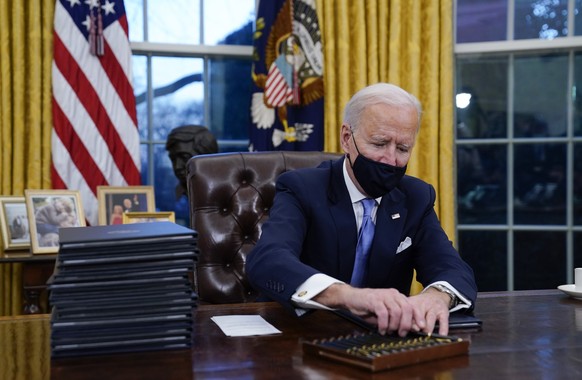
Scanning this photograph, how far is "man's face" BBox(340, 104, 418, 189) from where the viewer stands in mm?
1897

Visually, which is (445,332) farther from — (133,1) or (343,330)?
(133,1)

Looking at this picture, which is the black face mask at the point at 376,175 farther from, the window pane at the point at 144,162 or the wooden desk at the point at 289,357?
the window pane at the point at 144,162

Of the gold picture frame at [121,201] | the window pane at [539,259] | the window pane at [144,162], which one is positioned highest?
the window pane at [144,162]

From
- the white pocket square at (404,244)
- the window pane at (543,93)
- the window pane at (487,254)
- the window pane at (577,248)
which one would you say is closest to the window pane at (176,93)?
the window pane at (487,254)

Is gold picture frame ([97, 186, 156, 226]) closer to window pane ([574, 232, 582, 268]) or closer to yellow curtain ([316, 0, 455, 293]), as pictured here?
yellow curtain ([316, 0, 455, 293])

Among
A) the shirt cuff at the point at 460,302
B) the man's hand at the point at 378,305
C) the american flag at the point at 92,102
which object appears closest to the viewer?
the man's hand at the point at 378,305

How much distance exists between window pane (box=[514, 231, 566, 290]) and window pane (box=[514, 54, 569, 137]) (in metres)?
0.60

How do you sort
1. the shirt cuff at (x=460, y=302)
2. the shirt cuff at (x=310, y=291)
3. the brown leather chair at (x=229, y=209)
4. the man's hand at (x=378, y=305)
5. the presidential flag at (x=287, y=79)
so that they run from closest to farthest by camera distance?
the man's hand at (x=378, y=305)
the shirt cuff at (x=310, y=291)
the shirt cuff at (x=460, y=302)
the brown leather chair at (x=229, y=209)
the presidential flag at (x=287, y=79)

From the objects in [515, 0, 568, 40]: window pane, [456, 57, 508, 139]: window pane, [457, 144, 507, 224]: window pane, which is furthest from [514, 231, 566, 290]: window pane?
[515, 0, 568, 40]: window pane

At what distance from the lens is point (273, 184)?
2.36 m

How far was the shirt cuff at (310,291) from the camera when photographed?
146 centimetres

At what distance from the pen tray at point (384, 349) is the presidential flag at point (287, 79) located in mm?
2472

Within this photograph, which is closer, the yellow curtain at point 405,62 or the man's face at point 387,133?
the man's face at point 387,133

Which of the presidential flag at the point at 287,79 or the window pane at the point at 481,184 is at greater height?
the presidential flag at the point at 287,79
